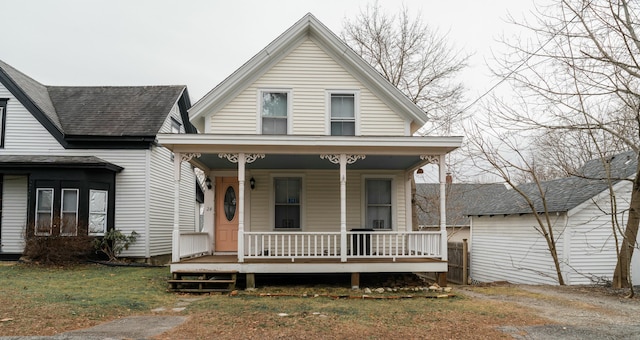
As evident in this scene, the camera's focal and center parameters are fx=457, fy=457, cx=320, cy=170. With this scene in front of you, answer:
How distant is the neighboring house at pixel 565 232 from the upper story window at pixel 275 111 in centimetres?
838

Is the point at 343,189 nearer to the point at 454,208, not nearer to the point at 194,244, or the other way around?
the point at 194,244

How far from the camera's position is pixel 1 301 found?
8.03m

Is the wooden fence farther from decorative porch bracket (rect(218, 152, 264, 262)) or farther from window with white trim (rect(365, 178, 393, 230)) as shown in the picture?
decorative porch bracket (rect(218, 152, 264, 262))

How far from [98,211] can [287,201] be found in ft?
22.7

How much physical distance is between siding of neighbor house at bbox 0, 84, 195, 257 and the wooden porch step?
6404mm

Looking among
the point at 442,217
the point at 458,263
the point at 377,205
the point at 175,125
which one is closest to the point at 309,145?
the point at 442,217

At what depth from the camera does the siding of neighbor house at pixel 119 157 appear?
15.4 meters

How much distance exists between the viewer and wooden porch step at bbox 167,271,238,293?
386 inches

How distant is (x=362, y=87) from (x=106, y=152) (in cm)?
923

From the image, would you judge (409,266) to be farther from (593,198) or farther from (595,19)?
(593,198)

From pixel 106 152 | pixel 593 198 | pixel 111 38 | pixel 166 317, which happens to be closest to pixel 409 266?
pixel 166 317

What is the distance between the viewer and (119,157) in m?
15.9

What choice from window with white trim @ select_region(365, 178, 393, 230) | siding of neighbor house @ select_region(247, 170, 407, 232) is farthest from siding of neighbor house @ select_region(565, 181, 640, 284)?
window with white trim @ select_region(365, 178, 393, 230)

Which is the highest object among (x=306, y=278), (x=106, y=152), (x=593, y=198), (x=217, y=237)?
(x=106, y=152)
